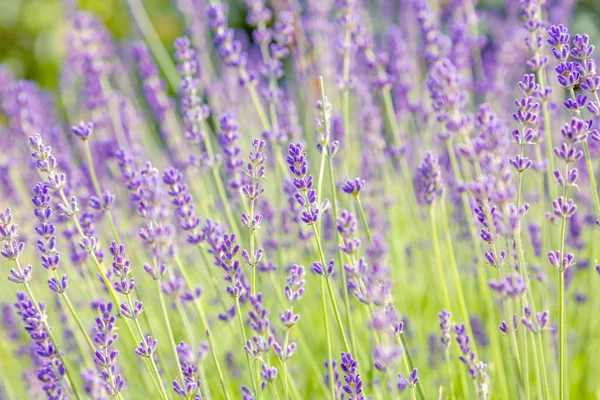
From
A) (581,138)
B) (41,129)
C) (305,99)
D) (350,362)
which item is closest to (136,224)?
(41,129)

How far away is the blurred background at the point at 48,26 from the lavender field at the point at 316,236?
2716 mm

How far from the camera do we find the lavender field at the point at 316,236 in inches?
56.1

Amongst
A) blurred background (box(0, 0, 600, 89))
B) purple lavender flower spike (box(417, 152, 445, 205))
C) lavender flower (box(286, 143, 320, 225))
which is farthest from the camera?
blurred background (box(0, 0, 600, 89))

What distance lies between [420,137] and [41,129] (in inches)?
76.3

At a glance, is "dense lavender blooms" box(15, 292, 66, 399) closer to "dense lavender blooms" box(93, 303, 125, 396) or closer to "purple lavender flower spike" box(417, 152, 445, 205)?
"dense lavender blooms" box(93, 303, 125, 396)

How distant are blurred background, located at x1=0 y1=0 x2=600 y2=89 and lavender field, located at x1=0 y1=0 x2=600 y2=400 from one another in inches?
107

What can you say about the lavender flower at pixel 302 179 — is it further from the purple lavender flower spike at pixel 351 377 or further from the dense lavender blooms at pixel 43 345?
the dense lavender blooms at pixel 43 345

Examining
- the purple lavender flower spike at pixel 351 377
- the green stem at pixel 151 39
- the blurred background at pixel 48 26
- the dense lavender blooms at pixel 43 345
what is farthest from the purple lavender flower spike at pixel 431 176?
the blurred background at pixel 48 26

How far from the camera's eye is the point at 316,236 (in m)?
1.37

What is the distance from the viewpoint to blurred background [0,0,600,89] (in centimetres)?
662

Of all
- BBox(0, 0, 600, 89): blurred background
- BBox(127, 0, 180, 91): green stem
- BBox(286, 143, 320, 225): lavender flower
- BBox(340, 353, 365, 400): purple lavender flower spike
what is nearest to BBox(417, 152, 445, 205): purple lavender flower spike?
BBox(286, 143, 320, 225): lavender flower

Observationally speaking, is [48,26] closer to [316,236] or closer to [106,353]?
[106,353]

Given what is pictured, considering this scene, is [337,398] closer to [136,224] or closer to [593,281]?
[593,281]

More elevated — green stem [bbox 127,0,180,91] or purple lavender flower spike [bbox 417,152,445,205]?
green stem [bbox 127,0,180,91]
